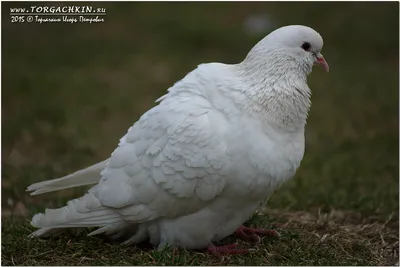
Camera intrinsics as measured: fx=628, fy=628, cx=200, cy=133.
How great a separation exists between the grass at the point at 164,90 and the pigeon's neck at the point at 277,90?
3.43ft

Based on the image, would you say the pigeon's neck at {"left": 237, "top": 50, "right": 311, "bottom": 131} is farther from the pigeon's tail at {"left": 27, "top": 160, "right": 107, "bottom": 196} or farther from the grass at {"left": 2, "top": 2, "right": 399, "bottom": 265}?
the pigeon's tail at {"left": 27, "top": 160, "right": 107, "bottom": 196}

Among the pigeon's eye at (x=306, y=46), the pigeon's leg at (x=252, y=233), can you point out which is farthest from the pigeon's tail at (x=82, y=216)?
the pigeon's eye at (x=306, y=46)

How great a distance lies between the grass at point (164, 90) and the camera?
4.81 meters

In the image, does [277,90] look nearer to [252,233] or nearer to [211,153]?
[211,153]

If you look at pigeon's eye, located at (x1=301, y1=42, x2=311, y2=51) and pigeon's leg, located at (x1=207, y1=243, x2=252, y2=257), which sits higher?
pigeon's eye, located at (x1=301, y1=42, x2=311, y2=51)

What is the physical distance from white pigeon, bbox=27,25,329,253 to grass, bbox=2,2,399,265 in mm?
271

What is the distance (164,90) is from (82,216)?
5462 mm

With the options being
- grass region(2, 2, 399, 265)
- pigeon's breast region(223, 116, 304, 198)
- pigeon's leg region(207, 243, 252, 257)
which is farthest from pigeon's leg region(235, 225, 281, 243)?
pigeon's breast region(223, 116, 304, 198)

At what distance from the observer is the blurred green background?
7.02 meters

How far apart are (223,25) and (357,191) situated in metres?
6.86

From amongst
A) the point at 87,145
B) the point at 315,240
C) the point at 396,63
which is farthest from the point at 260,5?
the point at 315,240

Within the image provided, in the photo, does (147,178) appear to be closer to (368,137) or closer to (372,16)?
(368,137)

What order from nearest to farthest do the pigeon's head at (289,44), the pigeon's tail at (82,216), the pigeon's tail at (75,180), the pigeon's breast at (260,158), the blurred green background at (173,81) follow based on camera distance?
the pigeon's breast at (260,158) → the pigeon's head at (289,44) → the pigeon's tail at (82,216) → the pigeon's tail at (75,180) → the blurred green background at (173,81)

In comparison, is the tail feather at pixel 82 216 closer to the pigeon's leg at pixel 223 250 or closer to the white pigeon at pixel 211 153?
the white pigeon at pixel 211 153
